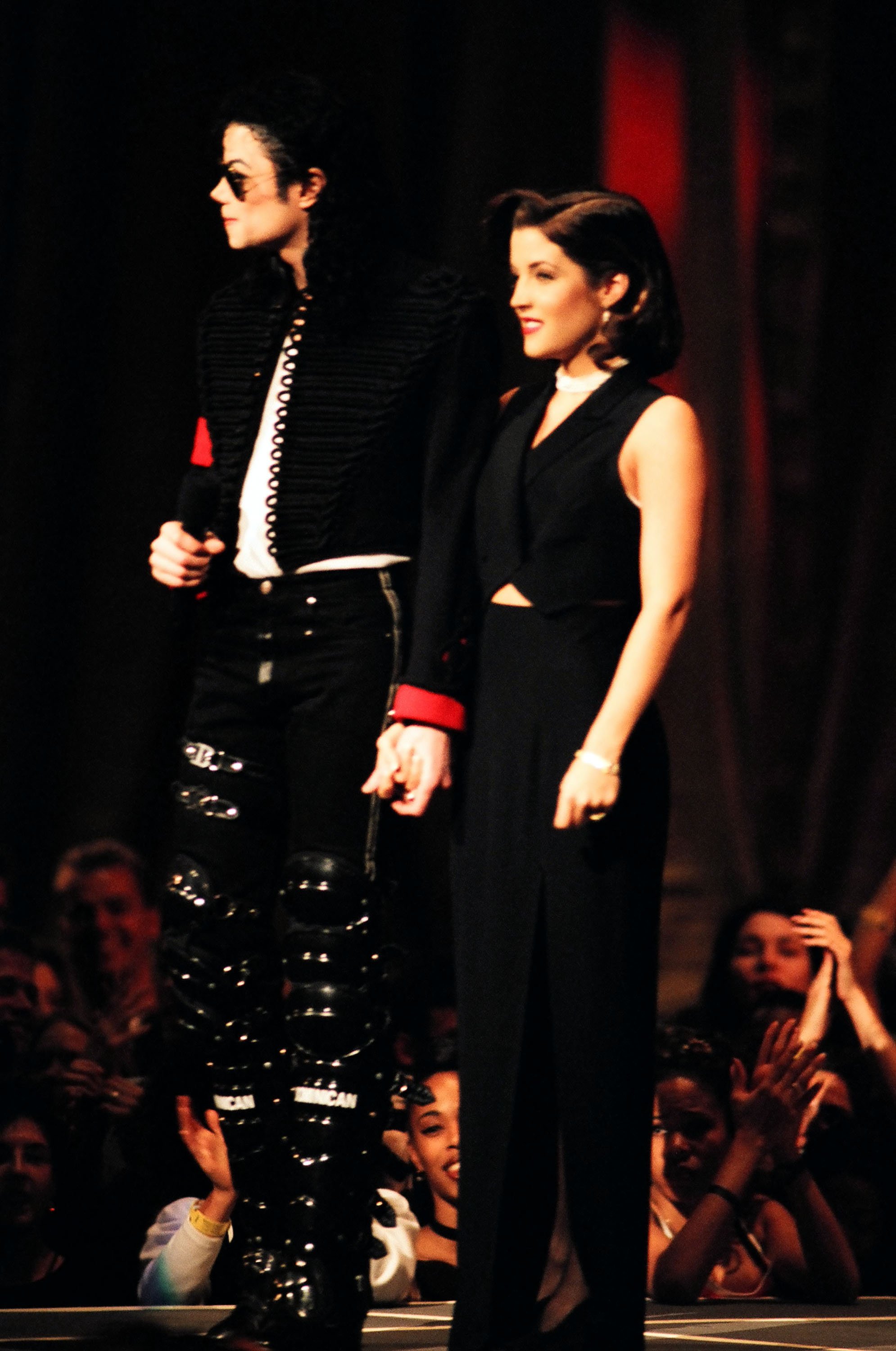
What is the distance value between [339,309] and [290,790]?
664 mm

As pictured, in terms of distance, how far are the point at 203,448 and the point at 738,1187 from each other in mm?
1701

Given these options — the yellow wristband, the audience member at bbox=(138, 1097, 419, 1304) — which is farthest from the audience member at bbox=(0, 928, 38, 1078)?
the yellow wristband

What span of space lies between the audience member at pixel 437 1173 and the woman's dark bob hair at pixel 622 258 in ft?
5.36

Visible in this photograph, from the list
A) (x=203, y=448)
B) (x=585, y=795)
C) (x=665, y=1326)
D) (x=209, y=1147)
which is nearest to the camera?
(x=585, y=795)

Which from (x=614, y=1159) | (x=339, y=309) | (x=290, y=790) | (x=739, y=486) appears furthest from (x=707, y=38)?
(x=614, y=1159)

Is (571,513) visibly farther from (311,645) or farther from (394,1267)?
(394,1267)

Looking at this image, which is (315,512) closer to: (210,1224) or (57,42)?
(210,1224)

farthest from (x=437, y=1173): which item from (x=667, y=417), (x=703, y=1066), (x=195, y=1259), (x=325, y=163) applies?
(x=325, y=163)

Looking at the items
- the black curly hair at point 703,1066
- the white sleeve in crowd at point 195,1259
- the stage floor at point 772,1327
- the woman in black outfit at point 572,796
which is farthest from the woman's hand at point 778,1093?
the woman in black outfit at point 572,796

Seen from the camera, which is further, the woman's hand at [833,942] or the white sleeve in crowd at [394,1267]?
the woman's hand at [833,942]

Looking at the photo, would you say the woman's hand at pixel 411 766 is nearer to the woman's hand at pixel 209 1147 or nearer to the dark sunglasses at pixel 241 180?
the dark sunglasses at pixel 241 180

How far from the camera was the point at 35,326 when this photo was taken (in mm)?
4805

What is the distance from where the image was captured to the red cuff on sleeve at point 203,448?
2.82 metres

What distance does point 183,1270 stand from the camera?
10.7 ft
